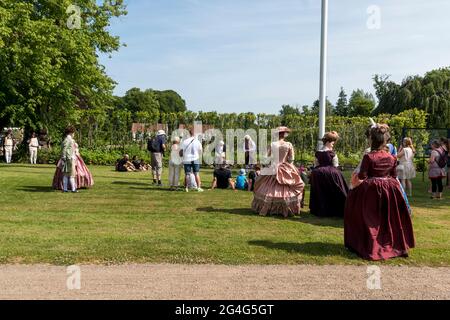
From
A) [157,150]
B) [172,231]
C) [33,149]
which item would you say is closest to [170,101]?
[33,149]

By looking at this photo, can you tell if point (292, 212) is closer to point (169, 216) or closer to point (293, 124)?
point (169, 216)

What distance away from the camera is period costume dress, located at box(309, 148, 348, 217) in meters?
9.85

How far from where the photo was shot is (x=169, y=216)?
9727 mm

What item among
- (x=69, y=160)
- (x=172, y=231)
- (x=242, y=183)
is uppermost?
(x=69, y=160)

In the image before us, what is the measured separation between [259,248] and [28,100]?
23125 mm

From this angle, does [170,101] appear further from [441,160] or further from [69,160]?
[441,160]

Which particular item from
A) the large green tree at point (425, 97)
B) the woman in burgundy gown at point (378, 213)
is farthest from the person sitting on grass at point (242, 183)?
the large green tree at point (425, 97)

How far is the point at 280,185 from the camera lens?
394 inches

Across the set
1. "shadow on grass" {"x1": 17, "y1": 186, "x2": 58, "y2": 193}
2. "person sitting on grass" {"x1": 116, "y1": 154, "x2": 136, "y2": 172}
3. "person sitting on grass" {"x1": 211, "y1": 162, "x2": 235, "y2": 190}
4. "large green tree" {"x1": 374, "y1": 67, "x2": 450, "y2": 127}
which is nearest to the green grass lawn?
"shadow on grass" {"x1": 17, "y1": 186, "x2": 58, "y2": 193}

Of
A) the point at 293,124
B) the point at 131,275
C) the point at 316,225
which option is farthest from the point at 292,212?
the point at 293,124

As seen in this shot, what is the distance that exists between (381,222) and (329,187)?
307 cm

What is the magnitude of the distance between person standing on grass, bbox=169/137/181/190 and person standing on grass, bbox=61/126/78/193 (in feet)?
9.35

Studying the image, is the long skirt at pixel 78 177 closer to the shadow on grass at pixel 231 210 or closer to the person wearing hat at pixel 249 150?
the shadow on grass at pixel 231 210

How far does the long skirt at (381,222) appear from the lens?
675 centimetres
